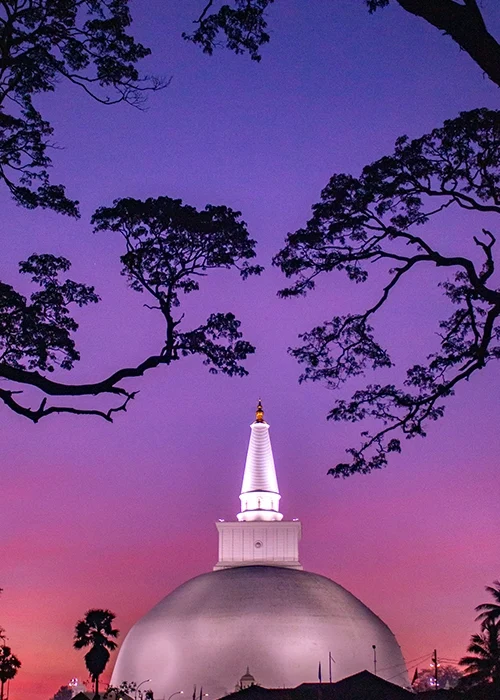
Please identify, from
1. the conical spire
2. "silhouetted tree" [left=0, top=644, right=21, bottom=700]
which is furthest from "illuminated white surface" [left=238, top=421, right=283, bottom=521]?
"silhouetted tree" [left=0, top=644, right=21, bottom=700]

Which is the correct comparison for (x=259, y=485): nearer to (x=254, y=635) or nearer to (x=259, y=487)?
(x=259, y=487)

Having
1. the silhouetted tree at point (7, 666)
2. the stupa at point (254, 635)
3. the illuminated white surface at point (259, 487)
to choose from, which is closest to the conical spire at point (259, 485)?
the illuminated white surface at point (259, 487)

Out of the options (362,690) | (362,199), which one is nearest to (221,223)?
(362,199)

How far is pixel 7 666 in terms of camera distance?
241ft

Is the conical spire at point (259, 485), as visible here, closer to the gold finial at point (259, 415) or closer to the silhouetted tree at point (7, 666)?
the gold finial at point (259, 415)

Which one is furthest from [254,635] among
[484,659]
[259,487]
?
[484,659]

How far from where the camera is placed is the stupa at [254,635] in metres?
81.8

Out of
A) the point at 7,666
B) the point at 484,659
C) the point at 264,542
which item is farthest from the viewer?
the point at 264,542

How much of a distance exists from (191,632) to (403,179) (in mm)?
68032

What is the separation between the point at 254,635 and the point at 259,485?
785 inches

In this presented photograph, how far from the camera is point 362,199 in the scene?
2350 cm

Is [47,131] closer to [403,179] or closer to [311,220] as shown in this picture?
[311,220]

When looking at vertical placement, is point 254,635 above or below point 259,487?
below

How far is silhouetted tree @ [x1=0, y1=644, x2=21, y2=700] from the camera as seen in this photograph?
71562 millimetres
